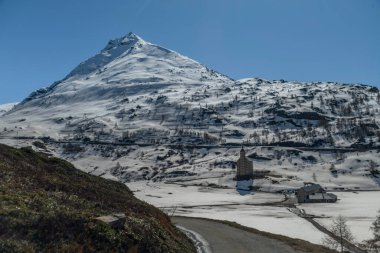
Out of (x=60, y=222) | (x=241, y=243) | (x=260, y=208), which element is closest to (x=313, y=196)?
(x=260, y=208)

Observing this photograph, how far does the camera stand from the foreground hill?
20.4 meters

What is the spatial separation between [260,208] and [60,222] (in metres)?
100

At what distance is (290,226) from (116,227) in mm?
54442

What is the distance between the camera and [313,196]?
14475 centimetres

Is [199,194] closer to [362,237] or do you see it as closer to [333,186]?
[333,186]

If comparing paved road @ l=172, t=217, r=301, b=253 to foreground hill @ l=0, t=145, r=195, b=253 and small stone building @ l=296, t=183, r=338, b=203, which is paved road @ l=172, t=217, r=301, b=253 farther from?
small stone building @ l=296, t=183, r=338, b=203

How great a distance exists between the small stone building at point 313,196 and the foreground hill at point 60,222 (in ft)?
373

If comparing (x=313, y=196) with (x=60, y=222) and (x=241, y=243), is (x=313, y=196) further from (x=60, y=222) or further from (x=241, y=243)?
(x=60, y=222)

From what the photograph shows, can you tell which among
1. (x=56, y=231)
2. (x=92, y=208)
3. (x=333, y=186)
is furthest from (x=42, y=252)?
(x=333, y=186)

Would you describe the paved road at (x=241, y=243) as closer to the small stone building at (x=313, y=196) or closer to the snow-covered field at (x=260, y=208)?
the snow-covered field at (x=260, y=208)

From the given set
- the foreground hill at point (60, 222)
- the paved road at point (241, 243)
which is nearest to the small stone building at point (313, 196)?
the paved road at point (241, 243)

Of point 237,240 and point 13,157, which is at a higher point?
point 13,157

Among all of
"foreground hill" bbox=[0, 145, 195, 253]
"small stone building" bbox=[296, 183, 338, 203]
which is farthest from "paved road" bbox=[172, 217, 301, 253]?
"small stone building" bbox=[296, 183, 338, 203]

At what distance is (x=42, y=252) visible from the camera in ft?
63.8
